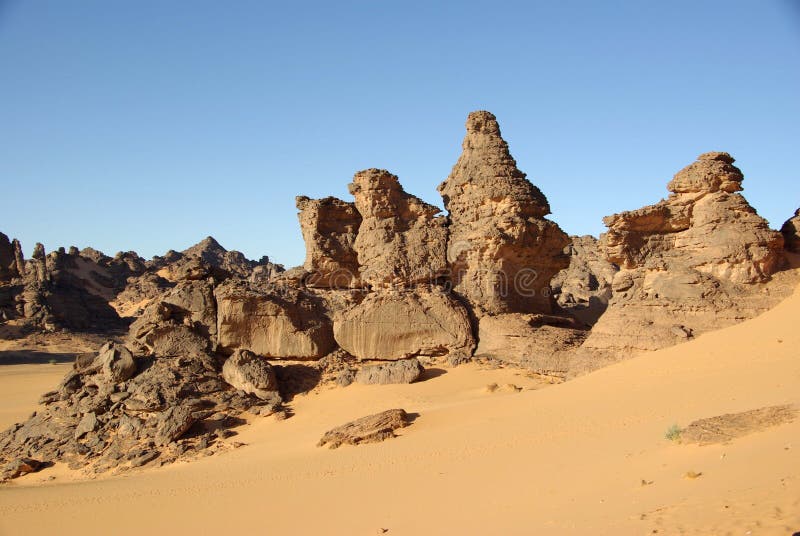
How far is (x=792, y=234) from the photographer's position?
1366cm

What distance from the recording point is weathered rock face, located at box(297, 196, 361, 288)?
17.7 m

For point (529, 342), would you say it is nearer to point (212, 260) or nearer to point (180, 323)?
point (180, 323)

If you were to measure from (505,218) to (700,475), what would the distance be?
1010 cm

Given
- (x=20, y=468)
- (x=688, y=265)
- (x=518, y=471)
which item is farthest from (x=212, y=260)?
(x=518, y=471)

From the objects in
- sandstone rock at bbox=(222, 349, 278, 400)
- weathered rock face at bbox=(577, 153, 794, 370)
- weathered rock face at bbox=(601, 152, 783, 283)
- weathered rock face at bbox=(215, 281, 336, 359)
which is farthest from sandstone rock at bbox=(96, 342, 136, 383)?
weathered rock face at bbox=(601, 152, 783, 283)

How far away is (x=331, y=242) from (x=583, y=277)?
1702cm

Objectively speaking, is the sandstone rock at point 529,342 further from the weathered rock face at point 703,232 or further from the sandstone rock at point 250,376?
the sandstone rock at point 250,376

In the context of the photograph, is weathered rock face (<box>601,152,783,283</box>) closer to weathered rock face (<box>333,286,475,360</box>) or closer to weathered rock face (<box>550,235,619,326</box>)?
weathered rock face (<box>333,286,475,360</box>)

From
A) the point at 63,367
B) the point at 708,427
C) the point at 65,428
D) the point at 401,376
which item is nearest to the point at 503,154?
the point at 401,376

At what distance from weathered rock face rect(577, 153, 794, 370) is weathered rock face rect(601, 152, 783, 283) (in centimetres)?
2

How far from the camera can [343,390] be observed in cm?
1459

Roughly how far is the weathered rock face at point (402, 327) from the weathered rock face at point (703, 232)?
4054 mm

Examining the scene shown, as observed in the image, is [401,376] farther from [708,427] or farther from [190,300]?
[708,427]

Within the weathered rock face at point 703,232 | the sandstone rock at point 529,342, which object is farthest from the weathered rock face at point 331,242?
the weathered rock face at point 703,232
